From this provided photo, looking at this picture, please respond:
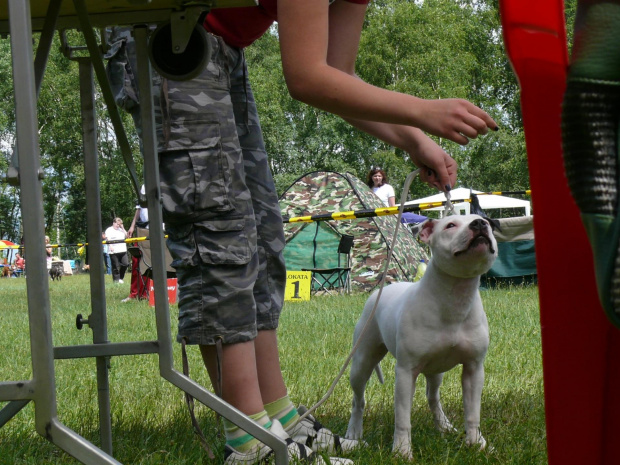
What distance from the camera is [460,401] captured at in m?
3.07

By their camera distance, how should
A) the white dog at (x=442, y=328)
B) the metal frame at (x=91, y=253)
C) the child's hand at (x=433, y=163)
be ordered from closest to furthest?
1. the metal frame at (x=91, y=253)
2. the child's hand at (x=433, y=163)
3. the white dog at (x=442, y=328)

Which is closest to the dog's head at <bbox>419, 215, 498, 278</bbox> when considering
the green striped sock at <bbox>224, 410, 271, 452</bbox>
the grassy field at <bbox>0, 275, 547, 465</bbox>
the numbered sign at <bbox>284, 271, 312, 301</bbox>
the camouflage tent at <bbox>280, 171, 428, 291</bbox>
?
the grassy field at <bbox>0, 275, 547, 465</bbox>

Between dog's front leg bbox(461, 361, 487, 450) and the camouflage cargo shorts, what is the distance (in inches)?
32.5

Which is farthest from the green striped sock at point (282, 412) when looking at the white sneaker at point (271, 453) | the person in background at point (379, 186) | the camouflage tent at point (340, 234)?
the person in background at point (379, 186)

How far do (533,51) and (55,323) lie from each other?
20.8ft

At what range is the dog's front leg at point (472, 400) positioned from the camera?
2.41 meters

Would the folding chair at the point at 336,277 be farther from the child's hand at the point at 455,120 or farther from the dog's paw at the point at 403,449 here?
the child's hand at the point at 455,120

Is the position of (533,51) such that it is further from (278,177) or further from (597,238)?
(278,177)

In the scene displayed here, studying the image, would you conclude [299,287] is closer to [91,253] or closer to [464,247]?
[464,247]

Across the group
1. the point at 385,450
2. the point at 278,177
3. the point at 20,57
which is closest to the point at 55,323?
the point at 385,450

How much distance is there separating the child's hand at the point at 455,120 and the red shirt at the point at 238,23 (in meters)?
0.72

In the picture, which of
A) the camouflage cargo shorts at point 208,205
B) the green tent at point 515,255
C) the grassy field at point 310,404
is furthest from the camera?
the green tent at point 515,255

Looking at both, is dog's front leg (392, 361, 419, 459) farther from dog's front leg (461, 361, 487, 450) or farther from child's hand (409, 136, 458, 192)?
child's hand (409, 136, 458, 192)

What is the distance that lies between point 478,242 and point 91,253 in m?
1.31
